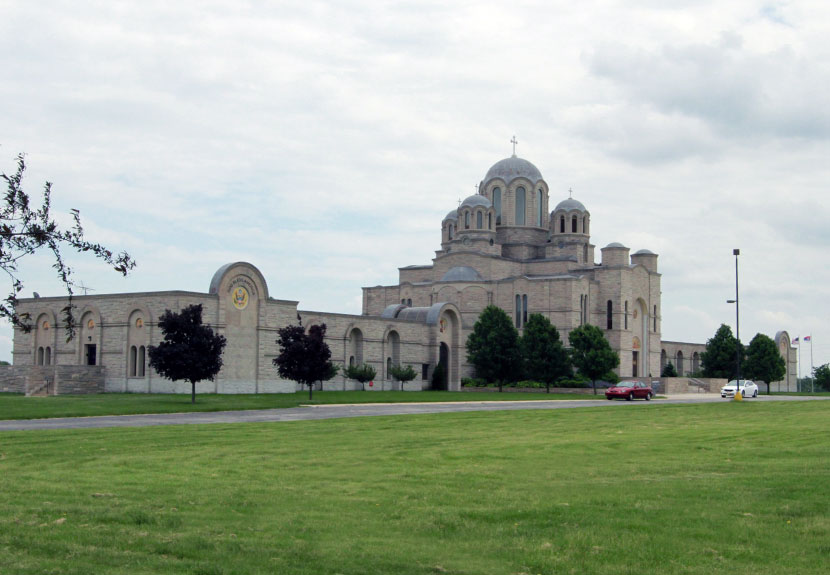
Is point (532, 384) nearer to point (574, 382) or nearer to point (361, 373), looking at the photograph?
point (574, 382)

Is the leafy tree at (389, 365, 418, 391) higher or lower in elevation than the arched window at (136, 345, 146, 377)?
lower

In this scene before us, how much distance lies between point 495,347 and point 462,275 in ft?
37.5

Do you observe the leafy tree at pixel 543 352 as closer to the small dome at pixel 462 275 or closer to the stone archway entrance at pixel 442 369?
the stone archway entrance at pixel 442 369

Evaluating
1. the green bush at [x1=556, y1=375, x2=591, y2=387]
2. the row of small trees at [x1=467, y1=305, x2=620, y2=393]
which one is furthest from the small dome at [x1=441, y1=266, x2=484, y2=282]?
the green bush at [x1=556, y1=375, x2=591, y2=387]

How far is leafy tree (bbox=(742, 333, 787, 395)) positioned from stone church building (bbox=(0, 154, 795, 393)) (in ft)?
28.1

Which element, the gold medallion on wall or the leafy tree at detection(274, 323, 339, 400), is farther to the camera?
the gold medallion on wall

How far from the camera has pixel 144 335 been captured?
53.3 m

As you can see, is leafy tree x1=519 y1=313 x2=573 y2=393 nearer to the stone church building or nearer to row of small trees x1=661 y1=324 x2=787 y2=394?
the stone church building

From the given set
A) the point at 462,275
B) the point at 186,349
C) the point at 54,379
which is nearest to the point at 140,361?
the point at 54,379

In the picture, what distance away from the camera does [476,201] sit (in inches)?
3307

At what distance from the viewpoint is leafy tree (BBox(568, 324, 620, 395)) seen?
67812mm

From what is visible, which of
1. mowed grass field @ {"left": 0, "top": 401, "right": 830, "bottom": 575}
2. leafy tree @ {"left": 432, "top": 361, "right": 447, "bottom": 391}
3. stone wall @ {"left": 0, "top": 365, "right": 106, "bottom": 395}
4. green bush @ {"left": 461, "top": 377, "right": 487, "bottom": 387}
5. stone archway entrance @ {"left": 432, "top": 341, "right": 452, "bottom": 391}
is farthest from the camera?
green bush @ {"left": 461, "top": 377, "right": 487, "bottom": 387}

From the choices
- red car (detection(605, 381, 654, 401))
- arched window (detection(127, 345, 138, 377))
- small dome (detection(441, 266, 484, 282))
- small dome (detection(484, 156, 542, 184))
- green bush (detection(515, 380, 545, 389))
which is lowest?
green bush (detection(515, 380, 545, 389))

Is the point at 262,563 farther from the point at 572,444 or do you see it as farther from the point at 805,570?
the point at 572,444
